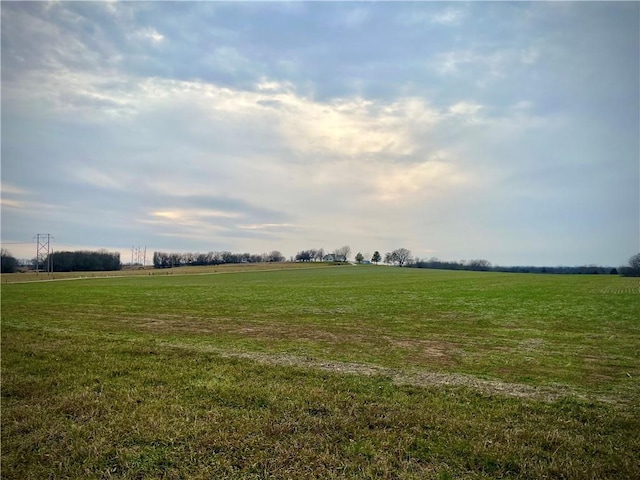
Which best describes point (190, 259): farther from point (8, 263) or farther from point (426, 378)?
point (426, 378)

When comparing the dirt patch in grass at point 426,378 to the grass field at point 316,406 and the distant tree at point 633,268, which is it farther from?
the distant tree at point 633,268

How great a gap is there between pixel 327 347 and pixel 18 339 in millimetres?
10803

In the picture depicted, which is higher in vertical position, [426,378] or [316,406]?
[316,406]

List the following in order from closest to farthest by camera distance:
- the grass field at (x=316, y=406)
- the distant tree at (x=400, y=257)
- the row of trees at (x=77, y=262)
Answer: the grass field at (x=316, y=406)
the row of trees at (x=77, y=262)
the distant tree at (x=400, y=257)

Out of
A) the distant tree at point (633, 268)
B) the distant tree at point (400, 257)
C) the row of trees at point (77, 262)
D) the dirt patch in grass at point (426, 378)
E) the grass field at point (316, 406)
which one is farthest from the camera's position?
the distant tree at point (400, 257)

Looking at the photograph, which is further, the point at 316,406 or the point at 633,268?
the point at 633,268

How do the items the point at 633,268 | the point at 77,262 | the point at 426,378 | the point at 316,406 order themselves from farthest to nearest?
1. the point at 77,262
2. the point at 633,268
3. the point at 426,378
4. the point at 316,406

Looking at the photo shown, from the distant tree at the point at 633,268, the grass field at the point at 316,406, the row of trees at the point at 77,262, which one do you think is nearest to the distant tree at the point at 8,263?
the row of trees at the point at 77,262

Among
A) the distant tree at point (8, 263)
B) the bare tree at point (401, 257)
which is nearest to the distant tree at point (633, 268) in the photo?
the bare tree at point (401, 257)

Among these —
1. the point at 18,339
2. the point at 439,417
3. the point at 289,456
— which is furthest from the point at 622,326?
the point at 18,339

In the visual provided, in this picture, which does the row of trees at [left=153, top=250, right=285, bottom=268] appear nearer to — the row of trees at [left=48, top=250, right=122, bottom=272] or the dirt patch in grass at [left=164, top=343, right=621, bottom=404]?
the row of trees at [left=48, top=250, right=122, bottom=272]

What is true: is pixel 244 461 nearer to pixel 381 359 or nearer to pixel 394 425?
pixel 394 425

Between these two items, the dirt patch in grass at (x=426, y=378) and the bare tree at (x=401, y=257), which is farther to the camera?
the bare tree at (x=401, y=257)

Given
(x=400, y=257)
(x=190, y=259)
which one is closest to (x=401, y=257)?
(x=400, y=257)
